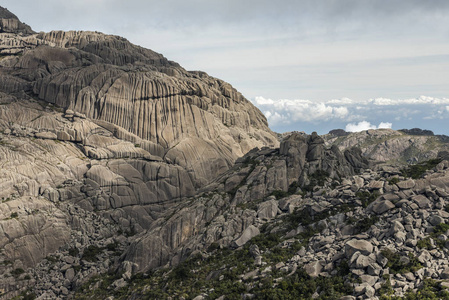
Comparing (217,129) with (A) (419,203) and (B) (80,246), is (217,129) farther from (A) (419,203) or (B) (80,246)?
(A) (419,203)

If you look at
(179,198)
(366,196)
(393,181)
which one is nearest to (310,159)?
(393,181)

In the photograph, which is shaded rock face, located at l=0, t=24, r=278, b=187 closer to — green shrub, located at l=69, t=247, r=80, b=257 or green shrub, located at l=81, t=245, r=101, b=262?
green shrub, located at l=81, t=245, r=101, b=262

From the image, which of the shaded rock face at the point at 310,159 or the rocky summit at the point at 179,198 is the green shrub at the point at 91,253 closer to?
the rocky summit at the point at 179,198

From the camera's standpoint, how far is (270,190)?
339 ft

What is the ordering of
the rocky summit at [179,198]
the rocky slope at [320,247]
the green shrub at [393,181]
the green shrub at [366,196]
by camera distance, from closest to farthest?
the rocky slope at [320,247] < the rocky summit at [179,198] < the green shrub at [366,196] < the green shrub at [393,181]

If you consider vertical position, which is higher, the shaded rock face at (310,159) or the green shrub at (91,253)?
the shaded rock face at (310,159)

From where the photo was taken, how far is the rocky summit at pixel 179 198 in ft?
198

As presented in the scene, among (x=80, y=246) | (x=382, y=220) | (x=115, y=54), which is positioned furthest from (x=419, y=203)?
(x=115, y=54)

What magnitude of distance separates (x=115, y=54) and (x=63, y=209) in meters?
97.8

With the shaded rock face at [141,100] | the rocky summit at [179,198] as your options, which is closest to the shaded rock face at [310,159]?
the rocky summit at [179,198]

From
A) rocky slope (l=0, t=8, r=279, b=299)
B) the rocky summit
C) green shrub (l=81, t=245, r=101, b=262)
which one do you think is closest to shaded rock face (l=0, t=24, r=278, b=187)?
rocky slope (l=0, t=8, r=279, b=299)

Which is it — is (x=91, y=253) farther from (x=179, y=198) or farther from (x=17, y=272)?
(x=179, y=198)

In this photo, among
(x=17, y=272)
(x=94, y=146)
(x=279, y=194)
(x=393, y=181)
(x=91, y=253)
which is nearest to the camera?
(x=393, y=181)

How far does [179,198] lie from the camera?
465 ft
